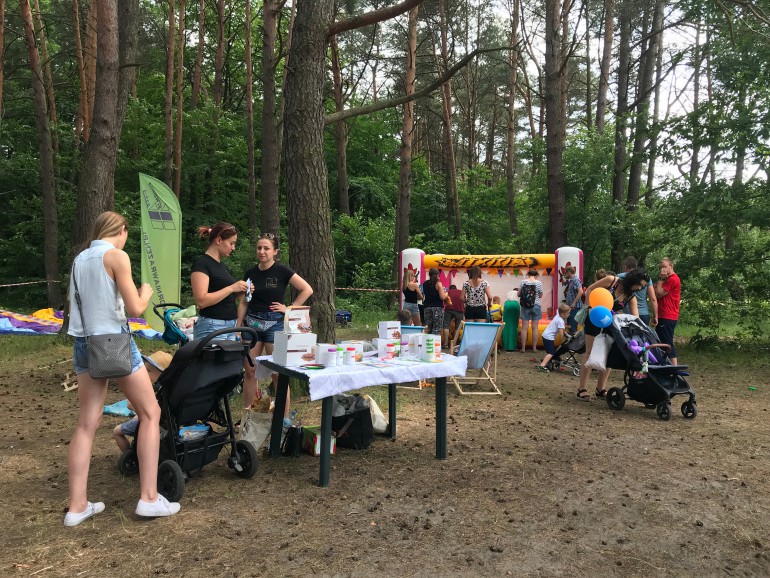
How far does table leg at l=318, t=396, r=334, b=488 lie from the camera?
390 centimetres

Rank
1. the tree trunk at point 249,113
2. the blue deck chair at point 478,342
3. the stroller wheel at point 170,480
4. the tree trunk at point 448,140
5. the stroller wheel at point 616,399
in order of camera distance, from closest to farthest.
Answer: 1. the stroller wheel at point 170,480
2. the stroller wheel at point 616,399
3. the blue deck chair at point 478,342
4. the tree trunk at point 249,113
5. the tree trunk at point 448,140

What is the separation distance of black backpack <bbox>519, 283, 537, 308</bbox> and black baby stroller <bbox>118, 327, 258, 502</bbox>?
7.92 m

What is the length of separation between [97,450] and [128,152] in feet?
57.7

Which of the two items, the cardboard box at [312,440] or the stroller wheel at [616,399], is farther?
the stroller wheel at [616,399]

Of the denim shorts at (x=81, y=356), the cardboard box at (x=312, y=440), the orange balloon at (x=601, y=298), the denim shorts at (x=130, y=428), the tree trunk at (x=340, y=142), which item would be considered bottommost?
the cardboard box at (x=312, y=440)

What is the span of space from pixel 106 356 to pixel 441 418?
7.96 feet

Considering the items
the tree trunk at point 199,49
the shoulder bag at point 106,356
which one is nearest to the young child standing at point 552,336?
the shoulder bag at point 106,356

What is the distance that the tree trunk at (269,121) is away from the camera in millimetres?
12281

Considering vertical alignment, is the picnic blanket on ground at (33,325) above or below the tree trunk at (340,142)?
below

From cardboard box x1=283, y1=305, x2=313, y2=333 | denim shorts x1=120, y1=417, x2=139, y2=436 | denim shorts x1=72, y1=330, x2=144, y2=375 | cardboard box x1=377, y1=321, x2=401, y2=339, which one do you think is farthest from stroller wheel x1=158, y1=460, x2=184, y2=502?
cardboard box x1=377, y1=321, x2=401, y2=339

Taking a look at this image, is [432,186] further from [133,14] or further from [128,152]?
[133,14]

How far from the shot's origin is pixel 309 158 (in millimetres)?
6246

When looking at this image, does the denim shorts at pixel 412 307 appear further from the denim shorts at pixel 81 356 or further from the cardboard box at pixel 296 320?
the denim shorts at pixel 81 356

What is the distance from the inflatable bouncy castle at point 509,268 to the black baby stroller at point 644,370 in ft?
17.6
